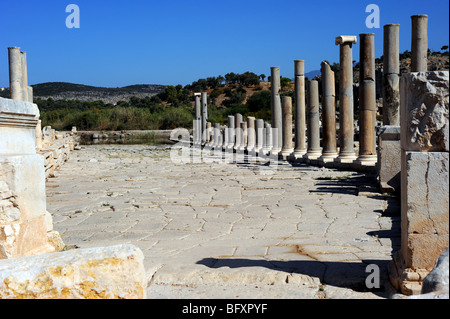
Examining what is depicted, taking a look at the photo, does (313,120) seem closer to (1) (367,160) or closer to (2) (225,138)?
(1) (367,160)

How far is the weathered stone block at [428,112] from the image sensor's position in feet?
12.4

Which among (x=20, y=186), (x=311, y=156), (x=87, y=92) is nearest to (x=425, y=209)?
(x=20, y=186)

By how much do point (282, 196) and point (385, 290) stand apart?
5.18m

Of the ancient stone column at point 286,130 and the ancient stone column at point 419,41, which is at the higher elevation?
the ancient stone column at point 419,41

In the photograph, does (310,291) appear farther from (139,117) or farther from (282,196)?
(139,117)

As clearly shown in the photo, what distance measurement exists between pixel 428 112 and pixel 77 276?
2.76 m

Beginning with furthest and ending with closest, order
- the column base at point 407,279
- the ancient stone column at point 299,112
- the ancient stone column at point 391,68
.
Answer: the ancient stone column at point 299,112 < the ancient stone column at point 391,68 < the column base at point 407,279

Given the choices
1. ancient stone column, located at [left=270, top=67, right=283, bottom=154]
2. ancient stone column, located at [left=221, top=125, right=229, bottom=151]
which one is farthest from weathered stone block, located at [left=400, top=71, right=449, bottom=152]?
ancient stone column, located at [left=221, top=125, right=229, bottom=151]

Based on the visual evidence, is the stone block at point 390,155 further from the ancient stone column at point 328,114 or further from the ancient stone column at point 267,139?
the ancient stone column at point 267,139

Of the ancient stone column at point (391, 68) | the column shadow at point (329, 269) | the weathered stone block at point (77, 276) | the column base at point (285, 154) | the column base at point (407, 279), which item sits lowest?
the column shadow at point (329, 269)

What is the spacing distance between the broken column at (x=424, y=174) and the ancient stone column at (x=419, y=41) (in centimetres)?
836

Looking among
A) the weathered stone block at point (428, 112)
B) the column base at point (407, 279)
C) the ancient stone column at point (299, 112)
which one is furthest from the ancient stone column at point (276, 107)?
the weathered stone block at point (428, 112)

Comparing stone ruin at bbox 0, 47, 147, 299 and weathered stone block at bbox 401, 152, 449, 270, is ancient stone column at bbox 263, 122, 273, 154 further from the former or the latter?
weathered stone block at bbox 401, 152, 449, 270
